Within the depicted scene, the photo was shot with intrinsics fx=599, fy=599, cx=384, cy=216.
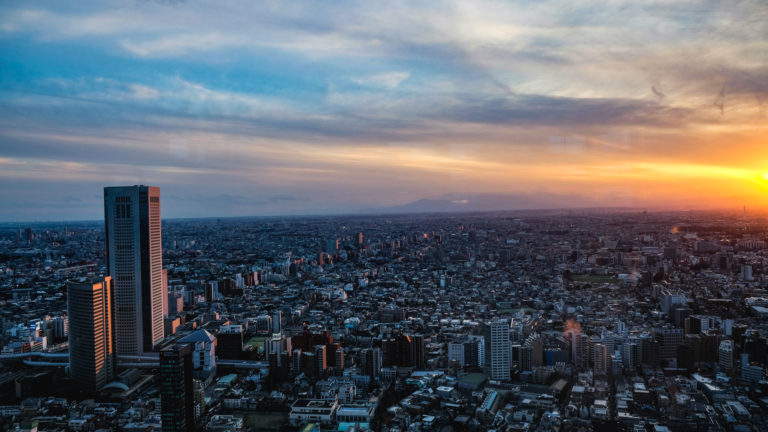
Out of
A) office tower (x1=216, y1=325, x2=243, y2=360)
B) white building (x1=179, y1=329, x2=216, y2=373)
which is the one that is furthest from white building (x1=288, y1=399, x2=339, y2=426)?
office tower (x1=216, y1=325, x2=243, y2=360)

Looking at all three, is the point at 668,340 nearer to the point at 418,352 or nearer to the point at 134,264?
the point at 418,352

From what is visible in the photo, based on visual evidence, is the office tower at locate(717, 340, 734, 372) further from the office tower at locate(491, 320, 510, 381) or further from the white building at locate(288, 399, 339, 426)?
the white building at locate(288, 399, 339, 426)

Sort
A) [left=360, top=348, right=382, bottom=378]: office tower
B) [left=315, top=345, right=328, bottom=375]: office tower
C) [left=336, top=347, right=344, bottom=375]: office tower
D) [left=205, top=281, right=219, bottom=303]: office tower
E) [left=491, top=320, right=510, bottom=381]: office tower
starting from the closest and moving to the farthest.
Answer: [left=491, top=320, right=510, bottom=381]: office tower < [left=360, top=348, right=382, bottom=378]: office tower < [left=315, top=345, right=328, bottom=375]: office tower < [left=336, top=347, right=344, bottom=375]: office tower < [left=205, top=281, right=219, bottom=303]: office tower

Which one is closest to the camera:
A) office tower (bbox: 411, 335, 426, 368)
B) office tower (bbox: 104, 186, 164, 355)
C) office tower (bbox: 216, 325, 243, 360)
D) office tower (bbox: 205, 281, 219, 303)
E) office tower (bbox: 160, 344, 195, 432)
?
office tower (bbox: 160, 344, 195, 432)

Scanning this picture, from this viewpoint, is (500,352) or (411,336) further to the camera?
(411,336)

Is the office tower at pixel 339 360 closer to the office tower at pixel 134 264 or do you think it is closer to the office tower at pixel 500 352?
the office tower at pixel 500 352

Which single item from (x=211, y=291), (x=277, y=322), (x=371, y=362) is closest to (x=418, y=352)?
(x=371, y=362)

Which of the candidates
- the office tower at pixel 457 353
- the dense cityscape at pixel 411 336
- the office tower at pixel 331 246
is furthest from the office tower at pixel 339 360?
the office tower at pixel 331 246
